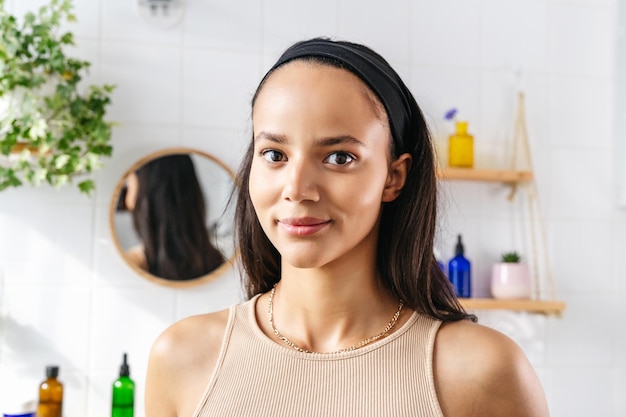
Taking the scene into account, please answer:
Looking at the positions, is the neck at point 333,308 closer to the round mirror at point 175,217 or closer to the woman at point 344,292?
the woman at point 344,292

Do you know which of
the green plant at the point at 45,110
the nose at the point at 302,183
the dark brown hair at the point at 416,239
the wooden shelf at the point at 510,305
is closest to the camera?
the nose at the point at 302,183

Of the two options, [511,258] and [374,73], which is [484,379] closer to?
[374,73]

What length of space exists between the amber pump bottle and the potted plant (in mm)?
1217

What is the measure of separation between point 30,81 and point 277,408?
1.37m

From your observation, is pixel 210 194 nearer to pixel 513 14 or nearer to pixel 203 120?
pixel 203 120

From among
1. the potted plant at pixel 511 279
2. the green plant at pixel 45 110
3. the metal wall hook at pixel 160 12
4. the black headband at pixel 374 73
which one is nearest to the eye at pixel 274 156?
the black headband at pixel 374 73

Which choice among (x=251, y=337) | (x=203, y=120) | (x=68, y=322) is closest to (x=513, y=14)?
(x=203, y=120)

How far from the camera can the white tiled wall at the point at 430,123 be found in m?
2.22

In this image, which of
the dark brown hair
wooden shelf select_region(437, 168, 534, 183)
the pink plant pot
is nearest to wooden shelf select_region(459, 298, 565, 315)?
the pink plant pot

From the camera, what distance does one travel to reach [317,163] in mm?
938

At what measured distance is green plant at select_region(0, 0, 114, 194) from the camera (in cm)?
205

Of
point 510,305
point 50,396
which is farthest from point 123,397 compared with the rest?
point 510,305

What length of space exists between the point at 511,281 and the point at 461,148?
→ 1.32 ft

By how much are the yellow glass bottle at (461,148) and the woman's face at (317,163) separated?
4.79ft
